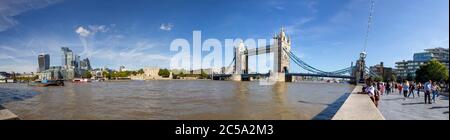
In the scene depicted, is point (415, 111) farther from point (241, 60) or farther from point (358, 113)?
point (241, 60)

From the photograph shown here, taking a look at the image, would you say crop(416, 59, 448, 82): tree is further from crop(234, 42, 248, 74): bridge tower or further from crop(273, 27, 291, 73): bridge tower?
crop(234, 42, 248, 74): bridge tower

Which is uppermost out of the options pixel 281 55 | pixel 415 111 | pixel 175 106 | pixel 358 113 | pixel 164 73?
pixel 281 55

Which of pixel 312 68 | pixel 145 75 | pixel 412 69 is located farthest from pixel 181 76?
pixel 412 69

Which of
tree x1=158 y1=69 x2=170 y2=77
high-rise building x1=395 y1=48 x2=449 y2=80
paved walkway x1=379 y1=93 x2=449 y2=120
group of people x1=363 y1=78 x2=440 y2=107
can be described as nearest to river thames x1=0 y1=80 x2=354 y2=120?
group of people x1=363 y1=78 x2=440 y2=107

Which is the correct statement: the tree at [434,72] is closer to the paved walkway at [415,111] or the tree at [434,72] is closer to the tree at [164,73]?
the paved walkway at [415,111]

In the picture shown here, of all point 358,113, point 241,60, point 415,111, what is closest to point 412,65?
point 241,60

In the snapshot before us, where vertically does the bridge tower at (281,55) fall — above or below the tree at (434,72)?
above

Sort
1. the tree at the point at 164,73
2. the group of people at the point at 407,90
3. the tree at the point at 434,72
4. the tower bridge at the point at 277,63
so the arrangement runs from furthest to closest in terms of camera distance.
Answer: the tree at the point at 164,73 < the tower bridge at the point at 277,63 < the tree at the point at 434,72 < the group of people at the point at 407,90

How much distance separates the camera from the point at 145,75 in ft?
464

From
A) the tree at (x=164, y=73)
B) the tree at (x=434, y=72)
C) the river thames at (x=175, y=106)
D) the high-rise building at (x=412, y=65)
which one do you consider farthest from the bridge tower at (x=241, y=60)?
the river thames at (x=175, y=106)
